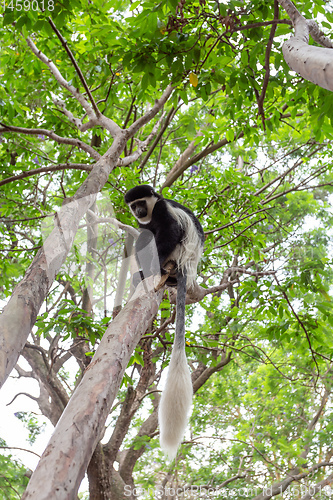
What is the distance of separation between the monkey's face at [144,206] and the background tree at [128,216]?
223mm

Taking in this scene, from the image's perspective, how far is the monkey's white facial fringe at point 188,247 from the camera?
2.29m

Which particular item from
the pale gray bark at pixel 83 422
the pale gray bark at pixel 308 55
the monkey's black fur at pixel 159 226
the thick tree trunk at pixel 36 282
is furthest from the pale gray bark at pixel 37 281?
the pale gray bark at pixel 308 55

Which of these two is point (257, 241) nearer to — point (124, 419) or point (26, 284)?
point (124, 419)

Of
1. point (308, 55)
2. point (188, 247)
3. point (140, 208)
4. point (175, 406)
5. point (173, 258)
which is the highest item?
point (140, 208)

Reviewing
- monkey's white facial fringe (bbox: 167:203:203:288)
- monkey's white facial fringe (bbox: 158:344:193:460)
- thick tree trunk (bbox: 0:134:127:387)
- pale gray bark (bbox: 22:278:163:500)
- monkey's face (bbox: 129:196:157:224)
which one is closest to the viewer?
pale gray bark (bbox: 22:278:163:500)

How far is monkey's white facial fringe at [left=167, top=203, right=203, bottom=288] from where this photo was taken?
2295 mm

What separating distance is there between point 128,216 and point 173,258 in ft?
3.32

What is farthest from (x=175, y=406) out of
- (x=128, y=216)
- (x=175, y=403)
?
(x=128, y=216)

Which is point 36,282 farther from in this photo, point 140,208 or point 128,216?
point 128,216

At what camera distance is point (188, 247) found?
7.79 feet

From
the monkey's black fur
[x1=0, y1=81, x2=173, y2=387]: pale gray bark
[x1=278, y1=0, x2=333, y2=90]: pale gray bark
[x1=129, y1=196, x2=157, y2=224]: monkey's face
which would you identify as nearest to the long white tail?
the monkey's black fur

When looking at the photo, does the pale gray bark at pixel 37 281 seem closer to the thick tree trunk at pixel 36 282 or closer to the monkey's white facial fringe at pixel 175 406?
the thick tree trunk at pixel 36 282

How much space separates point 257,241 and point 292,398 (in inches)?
97.4

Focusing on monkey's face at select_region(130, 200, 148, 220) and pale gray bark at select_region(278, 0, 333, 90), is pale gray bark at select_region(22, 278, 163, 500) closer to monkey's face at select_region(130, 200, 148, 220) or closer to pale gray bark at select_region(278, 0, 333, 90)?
pale gray bark at select_region(278, 0, 333, 90)
